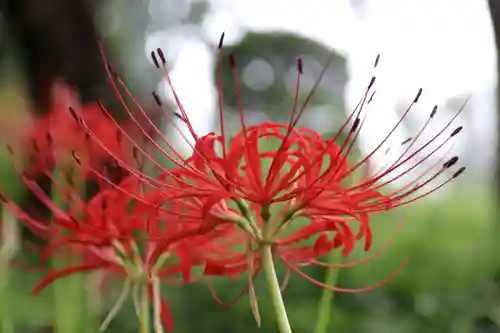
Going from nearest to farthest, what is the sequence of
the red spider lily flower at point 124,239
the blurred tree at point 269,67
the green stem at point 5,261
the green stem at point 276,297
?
the green stem at point 276,297, the red spider lily flower at point 124,239, the green stem at point 5,261, the blurred tree at point 269,67

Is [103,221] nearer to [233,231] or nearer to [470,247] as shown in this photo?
[233,231]

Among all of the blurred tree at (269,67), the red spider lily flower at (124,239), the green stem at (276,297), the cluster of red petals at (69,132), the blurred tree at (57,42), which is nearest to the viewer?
the green stem at (276,297)

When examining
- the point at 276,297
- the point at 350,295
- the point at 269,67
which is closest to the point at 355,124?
the point at 276,297

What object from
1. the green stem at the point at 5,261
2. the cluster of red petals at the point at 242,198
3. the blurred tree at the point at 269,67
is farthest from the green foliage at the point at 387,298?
the blurred tree at the point at 269,67

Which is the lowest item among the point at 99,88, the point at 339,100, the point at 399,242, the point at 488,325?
the point at 488,325

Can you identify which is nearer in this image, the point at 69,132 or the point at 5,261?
the point at 5,261

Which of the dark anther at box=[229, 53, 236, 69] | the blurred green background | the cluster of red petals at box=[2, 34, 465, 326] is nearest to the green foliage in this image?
the blurred green background

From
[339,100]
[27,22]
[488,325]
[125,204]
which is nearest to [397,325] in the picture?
[488,325]

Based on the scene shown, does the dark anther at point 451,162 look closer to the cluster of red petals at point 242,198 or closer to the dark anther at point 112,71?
the cluster of red petals at point 242,198

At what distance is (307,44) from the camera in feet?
15.2

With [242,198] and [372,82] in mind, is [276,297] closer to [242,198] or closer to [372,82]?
[242,198]

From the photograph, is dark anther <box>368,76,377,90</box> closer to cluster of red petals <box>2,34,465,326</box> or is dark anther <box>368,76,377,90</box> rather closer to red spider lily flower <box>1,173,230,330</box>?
cluster of red petals <box>2,34,465,326</box>

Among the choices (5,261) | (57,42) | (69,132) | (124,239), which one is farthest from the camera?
(57,42)

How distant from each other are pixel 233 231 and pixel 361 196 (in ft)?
0.44
